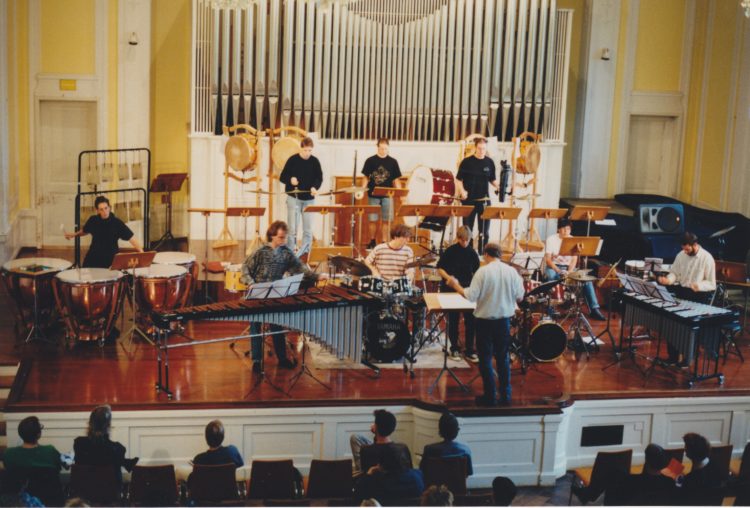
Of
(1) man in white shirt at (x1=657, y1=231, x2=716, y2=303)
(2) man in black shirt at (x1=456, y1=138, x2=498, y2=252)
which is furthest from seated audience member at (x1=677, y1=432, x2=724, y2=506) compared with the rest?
(2) man in black shirt at (x1=456, y1=138, x2=498, y2=252)

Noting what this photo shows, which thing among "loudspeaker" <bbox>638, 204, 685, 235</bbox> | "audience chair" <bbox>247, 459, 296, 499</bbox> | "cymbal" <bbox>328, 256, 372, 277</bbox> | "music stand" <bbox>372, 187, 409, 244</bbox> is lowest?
"audience chair" <bbox>247, 459, 296, 499</bbox>

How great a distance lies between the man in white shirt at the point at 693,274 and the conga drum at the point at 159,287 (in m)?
4.92

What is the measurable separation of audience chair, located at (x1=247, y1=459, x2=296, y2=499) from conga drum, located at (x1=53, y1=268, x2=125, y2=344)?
3446 millimetres

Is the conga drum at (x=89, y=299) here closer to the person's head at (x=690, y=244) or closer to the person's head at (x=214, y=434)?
the person's head at (x=214, y=434)

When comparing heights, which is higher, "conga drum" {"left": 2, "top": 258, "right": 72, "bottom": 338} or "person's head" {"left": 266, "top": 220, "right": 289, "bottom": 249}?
"person's head" {"left": 266, "top": 220, "right": 289, "bottom": 249}

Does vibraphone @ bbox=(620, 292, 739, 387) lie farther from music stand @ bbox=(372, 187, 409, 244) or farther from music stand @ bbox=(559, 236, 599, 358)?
music stand @ bbox=(372, 187, 409, 244)

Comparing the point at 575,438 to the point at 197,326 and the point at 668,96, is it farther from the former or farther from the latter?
the point at 668,96

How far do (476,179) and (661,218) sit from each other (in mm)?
2560

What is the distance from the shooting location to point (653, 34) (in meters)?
15.5

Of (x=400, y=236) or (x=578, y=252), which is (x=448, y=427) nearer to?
(x=400, y=236)

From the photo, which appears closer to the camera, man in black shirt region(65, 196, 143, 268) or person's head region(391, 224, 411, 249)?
person's head region(391, 224, 411, 249)

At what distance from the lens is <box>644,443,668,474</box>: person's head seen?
716 centimetres

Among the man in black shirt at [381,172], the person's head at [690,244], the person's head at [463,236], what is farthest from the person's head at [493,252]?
the man in black shirt at [381,172]

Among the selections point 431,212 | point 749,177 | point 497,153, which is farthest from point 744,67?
point 431,212
